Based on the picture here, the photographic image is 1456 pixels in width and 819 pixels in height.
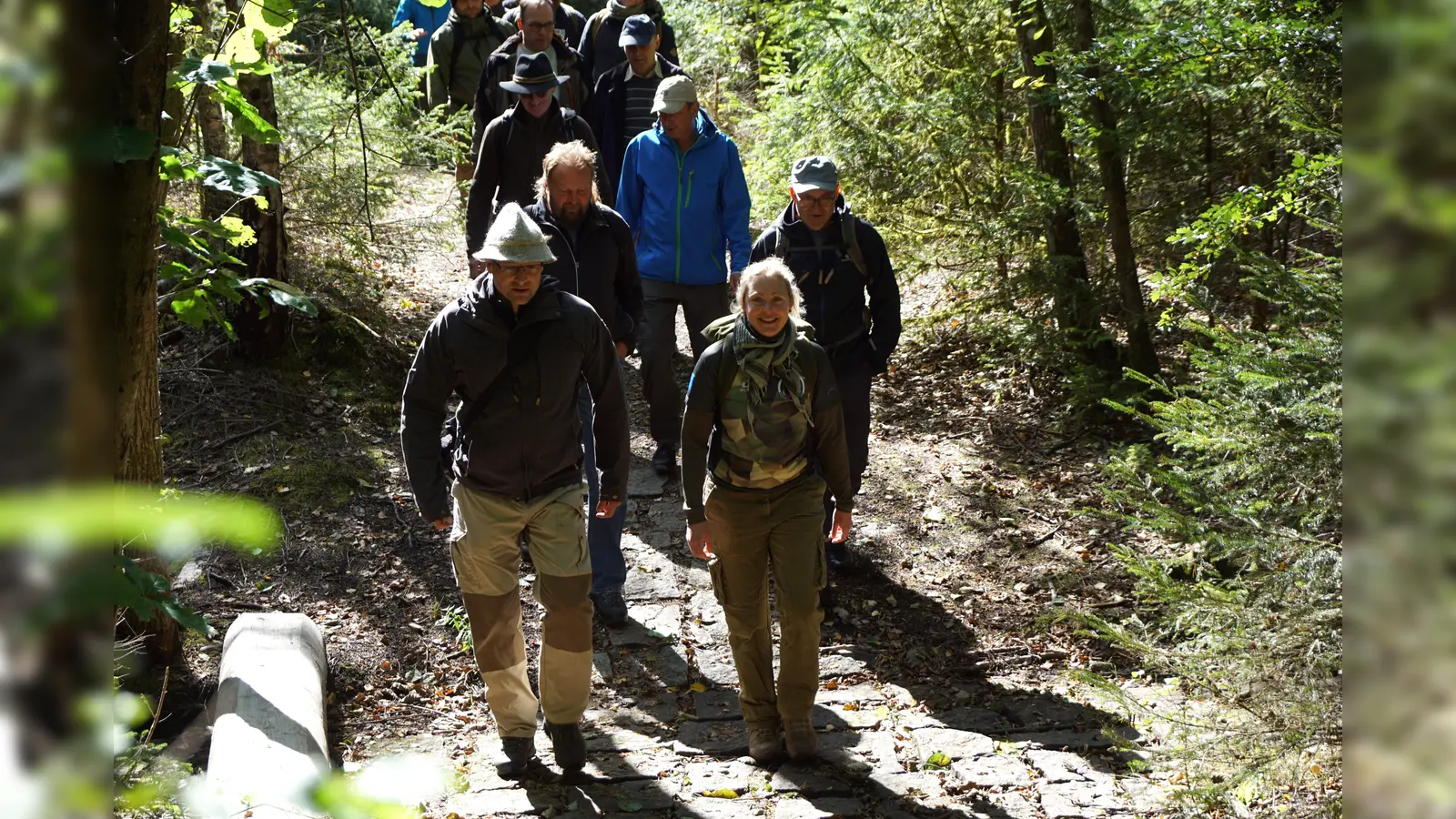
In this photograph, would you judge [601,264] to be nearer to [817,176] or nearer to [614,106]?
[817,176]

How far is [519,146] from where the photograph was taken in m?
7.34

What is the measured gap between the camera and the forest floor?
522cm

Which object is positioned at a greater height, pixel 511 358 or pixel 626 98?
pixel 626 98

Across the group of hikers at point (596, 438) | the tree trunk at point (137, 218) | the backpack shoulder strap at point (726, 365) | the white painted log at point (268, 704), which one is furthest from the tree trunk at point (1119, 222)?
the tree trunk at point (137, 218)

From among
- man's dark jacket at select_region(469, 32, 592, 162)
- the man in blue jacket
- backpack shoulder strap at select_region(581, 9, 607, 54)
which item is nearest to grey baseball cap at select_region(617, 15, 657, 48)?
man's dark jacket at select_region(469, 32, 592, 162)

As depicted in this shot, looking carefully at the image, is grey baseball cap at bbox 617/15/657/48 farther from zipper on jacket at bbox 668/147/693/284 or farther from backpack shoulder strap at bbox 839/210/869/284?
backpack shoulder strap at bbox 839/210/869/284

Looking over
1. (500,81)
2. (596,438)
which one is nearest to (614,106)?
(500,81)

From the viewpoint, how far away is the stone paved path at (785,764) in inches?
197

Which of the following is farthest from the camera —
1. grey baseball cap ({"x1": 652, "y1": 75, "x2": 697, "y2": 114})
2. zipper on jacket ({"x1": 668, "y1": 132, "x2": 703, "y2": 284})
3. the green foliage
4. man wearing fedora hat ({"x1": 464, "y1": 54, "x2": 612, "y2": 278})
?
zipper on jacket ({"x1": 668, "y1": 132, "x2": 703, "y2": 284})

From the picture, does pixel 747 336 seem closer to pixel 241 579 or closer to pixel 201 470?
pixel 241 579

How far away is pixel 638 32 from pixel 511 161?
179cm

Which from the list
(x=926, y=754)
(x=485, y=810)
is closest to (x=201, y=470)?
(x=485, y=810)

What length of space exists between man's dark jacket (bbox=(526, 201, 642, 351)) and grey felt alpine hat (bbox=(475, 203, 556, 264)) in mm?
1271

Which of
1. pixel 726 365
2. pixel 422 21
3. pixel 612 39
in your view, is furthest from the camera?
pixel 422 21
